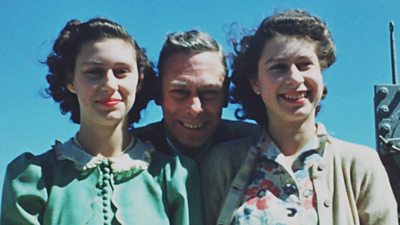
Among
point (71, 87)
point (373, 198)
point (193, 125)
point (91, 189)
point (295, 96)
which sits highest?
point (71, 87)

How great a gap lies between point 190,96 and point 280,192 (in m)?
0.61

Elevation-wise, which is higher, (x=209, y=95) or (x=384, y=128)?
(x=209, y=95)

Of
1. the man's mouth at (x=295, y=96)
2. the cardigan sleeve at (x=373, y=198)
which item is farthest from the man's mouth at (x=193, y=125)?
Result: the cardigan sleeve at (x=373, y=198)

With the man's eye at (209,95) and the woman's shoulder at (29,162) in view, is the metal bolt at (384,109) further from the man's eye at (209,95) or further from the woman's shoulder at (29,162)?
the woman's shoulder at (29,162)

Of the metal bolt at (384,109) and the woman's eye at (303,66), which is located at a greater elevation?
the woman's eye at (303,66)

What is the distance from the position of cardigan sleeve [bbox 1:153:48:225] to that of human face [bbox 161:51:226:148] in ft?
2.11

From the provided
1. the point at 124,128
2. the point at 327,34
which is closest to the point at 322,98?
the point at 327,34

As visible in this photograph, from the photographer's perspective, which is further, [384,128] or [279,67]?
[384,128]

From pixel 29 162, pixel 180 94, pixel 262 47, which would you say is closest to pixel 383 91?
pixel 262 47

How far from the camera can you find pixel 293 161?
11.2 feet

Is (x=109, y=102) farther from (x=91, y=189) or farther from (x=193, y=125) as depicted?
(x=193, y=125)

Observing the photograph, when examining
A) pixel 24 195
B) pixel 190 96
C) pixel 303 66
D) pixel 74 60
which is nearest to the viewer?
pixel 24 195

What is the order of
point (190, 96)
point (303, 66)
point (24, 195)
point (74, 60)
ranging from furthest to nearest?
1. point (190, 96)
2. point (74, 60)
3. point (303, 66)
4. point (24, 195)

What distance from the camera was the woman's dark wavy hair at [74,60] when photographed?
11.6 ft
